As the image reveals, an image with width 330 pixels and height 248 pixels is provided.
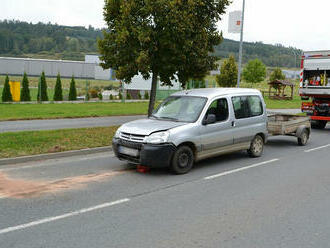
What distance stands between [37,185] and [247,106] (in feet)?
18.0

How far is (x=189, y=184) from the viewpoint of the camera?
6949 mm

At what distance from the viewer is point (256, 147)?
9844 millimetres

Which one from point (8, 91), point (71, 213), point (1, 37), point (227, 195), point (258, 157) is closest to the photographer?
point (71, 213)

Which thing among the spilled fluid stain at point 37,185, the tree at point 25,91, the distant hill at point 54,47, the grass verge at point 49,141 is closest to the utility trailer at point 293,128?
the grass verge at point 49,141

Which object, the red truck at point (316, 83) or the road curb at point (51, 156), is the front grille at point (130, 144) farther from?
the red truck at point (316, 83)

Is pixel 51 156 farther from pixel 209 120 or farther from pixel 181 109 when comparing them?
pixel 209 120

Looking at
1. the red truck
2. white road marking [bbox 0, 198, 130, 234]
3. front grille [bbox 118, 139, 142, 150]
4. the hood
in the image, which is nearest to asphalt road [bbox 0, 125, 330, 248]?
white road marking [bbox 0, 198, 130, 234]

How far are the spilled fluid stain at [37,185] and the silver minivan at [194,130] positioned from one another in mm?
934

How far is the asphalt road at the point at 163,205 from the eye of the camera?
4.41m

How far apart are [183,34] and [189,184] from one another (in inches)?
261

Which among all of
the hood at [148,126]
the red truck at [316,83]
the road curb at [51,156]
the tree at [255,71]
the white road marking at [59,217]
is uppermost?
the tree at [255,71]

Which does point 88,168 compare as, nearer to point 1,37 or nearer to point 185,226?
point 185,226

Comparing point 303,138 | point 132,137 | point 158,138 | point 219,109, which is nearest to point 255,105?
point 219,109

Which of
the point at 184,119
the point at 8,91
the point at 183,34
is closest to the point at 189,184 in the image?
the point at 184,119
